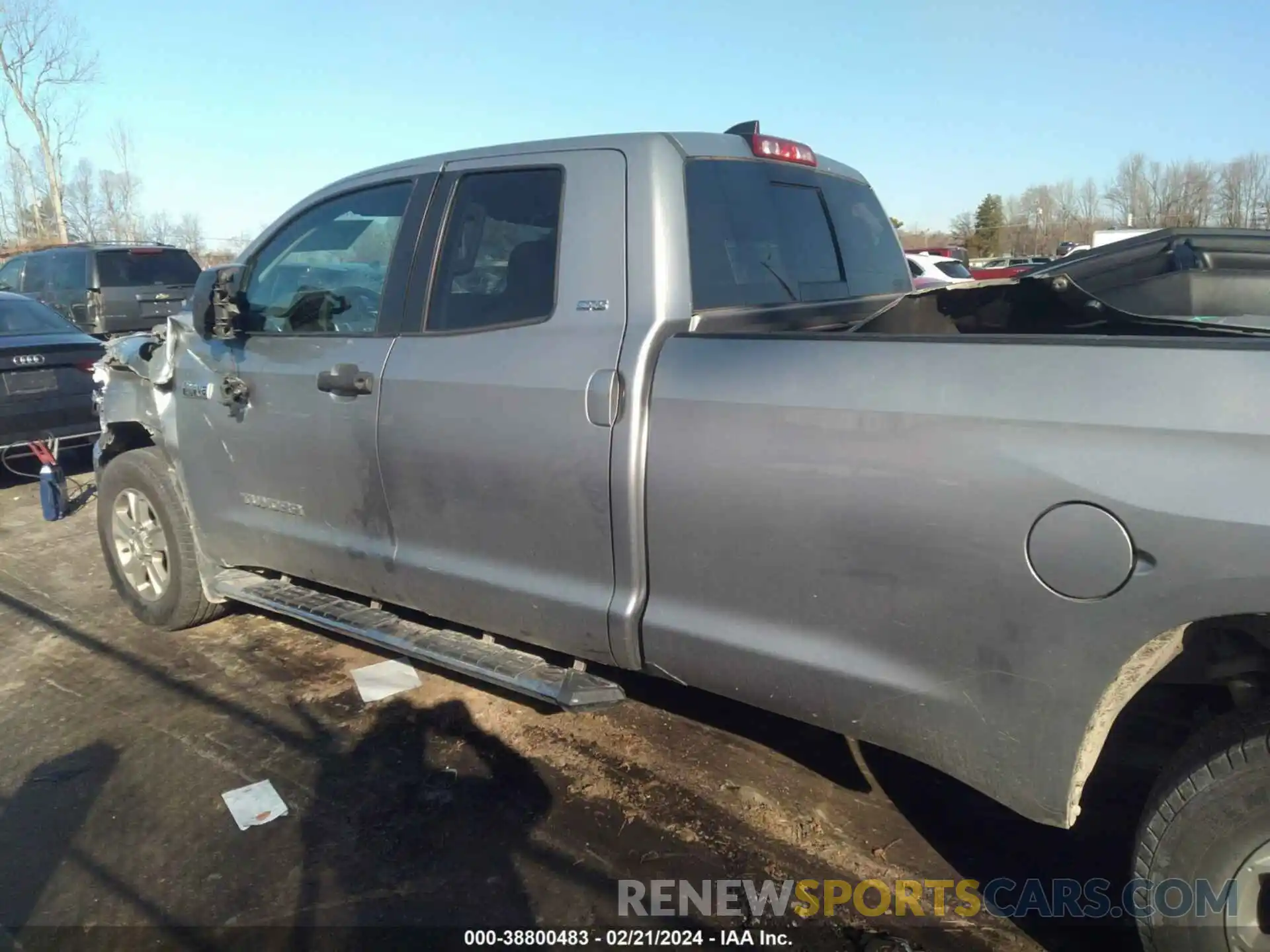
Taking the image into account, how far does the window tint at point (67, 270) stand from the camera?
1206 cm

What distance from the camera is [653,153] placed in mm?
2812

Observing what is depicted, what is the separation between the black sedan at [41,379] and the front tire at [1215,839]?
7.89 m

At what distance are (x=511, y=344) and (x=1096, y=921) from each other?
237cm

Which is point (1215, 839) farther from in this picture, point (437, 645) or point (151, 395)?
point (151, 395)

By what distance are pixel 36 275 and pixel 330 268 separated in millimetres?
11769

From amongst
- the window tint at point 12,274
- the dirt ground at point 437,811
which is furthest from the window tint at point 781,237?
the window tint at point 12,274

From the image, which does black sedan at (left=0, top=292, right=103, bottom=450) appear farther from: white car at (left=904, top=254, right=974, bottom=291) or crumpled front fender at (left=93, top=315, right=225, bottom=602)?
white car at (left=904, top=254, right=974, bottom=291)

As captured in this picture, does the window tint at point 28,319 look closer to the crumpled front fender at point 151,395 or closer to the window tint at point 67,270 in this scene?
the crumpled front fender at point 151,395

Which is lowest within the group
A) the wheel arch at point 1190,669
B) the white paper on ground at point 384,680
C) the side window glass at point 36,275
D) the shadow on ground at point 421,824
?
the shadow on ground at point 421,824

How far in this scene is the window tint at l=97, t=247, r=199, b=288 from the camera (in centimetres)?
1201

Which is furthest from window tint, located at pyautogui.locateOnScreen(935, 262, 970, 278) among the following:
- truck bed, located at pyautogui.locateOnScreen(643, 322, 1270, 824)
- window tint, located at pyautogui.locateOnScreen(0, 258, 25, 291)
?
truck bed, located at pyautogui.locateOnScreen(643, 322, 1270, 824)

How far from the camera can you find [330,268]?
12.3 feet

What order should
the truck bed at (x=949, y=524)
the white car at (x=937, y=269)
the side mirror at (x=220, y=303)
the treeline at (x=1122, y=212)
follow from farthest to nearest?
the treeline at (x=1122, y=212) → the white car at (x=937, y=269) → the side mirror at (x=220, y=303) → the truck bed at (x=949, y=524)

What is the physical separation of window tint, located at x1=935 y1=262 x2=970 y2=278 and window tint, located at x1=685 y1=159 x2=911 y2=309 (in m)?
16.2
